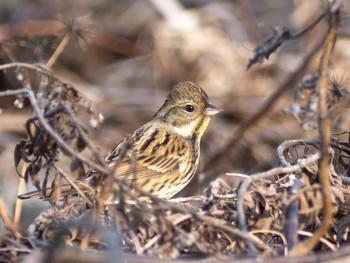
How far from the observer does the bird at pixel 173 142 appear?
441cm

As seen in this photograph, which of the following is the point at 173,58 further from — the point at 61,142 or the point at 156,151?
the point at 61,142

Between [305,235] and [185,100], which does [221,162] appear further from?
[305,235]

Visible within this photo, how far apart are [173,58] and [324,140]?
5039mm

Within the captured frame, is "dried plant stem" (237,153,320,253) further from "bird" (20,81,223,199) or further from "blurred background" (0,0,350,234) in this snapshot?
"blurred background" (0,0,350,234)

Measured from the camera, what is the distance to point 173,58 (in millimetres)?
7383

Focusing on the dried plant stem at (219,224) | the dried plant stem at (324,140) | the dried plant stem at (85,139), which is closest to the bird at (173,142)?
the dried plant stem at (85,139)

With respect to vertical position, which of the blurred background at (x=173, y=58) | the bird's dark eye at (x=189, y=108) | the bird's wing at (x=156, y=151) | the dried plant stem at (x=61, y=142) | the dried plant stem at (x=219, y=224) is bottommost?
the dried plant stem at (x=219, y=224)

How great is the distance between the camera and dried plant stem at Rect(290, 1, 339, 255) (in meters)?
2.41

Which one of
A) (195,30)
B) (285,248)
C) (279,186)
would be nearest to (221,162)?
(195,30)

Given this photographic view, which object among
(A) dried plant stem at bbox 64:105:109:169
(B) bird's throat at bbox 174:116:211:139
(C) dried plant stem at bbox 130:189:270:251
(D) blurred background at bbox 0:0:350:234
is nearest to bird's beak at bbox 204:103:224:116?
(B) bird's throat at bbox 174:116:211:139

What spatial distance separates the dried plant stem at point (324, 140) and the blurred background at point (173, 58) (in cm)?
371

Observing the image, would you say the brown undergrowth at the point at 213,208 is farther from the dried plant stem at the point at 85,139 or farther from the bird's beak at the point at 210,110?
the bird's beak at the point at 210,110

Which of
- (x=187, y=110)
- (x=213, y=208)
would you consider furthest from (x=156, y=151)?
(x=213, y=208)

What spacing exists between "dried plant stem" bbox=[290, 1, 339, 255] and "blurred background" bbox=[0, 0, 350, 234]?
3714mm
